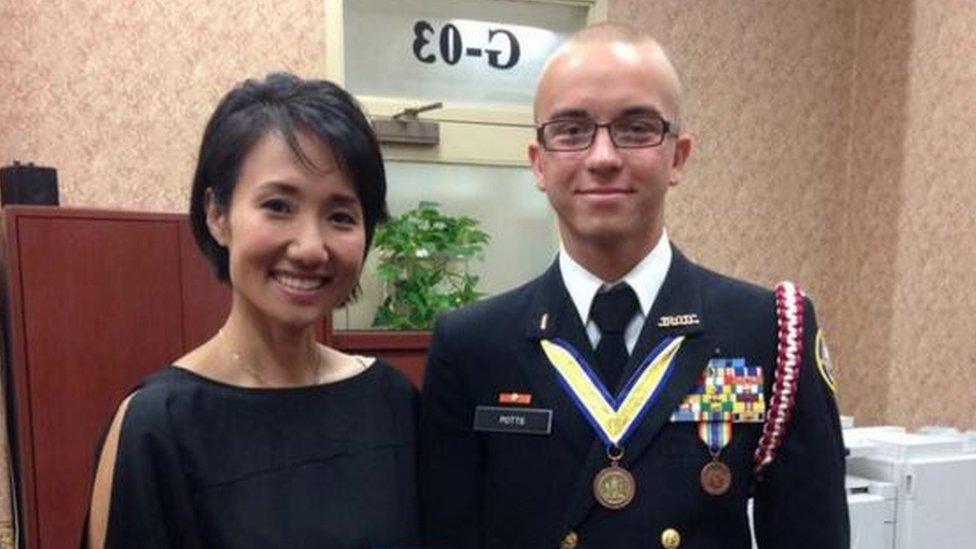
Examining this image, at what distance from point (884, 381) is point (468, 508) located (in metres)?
3.43

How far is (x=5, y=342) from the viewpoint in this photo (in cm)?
266

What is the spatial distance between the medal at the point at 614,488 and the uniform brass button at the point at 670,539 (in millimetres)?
60

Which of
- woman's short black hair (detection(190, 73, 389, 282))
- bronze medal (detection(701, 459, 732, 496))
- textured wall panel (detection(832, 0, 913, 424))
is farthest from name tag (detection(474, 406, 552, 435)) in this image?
textured wall panel (detection(832, 0, 913, 424))

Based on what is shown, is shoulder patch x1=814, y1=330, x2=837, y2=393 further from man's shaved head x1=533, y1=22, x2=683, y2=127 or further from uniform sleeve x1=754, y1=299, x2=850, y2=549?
man's shaved head x1=533, y1=22, x2=683, y2=127

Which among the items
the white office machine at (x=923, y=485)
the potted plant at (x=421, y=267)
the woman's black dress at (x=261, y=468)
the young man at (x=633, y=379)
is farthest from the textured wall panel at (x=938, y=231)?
the woman's black dress at (x=261, y=468)

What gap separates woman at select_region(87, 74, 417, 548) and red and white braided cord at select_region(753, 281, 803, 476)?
1.68 feet

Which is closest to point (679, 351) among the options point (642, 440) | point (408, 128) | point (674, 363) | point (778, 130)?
point (674, 363)

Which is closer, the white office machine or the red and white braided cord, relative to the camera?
the red and white braided cord

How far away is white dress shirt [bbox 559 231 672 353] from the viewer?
44.7 inches

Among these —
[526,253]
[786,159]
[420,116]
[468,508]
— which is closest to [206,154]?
[468,508]

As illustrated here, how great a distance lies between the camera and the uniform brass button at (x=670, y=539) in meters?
1.05

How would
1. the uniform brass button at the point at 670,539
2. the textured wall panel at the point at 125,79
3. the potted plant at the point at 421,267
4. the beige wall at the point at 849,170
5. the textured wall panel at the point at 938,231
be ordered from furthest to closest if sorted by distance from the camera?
the beige wall at the point at 849,170, the textured wall panel at the point at 938,231, the potted plant at the point at 421,267, the textured wall panel at the point at 125,79, the uniform brass button at the point at 670,539

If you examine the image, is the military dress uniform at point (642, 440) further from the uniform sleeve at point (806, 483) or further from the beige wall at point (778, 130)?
the beige wall at point (778, 130)

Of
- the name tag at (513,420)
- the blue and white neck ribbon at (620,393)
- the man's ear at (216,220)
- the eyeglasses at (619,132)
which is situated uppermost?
the eyeglasses at (619,132)
